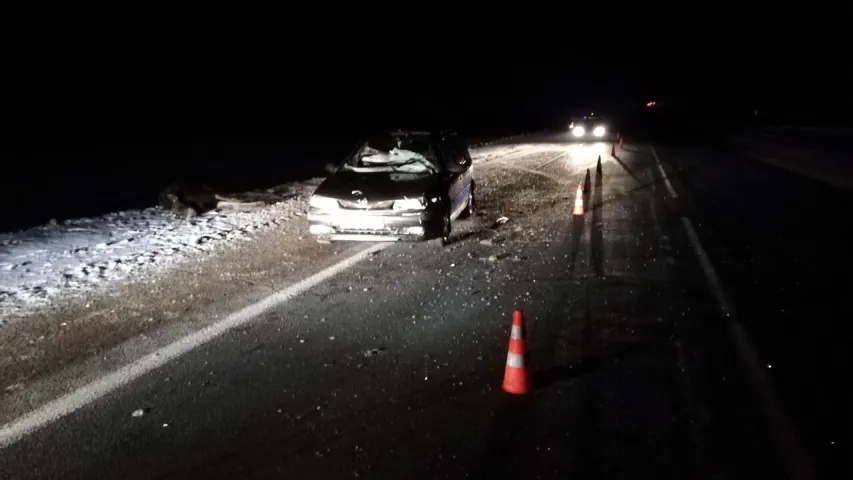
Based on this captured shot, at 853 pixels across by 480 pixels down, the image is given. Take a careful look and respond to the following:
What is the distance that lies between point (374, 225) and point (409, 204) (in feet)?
1.82

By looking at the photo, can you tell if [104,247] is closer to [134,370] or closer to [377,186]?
[377,186]

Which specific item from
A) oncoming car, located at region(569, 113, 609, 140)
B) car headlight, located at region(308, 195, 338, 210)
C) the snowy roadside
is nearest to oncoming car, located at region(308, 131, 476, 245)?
car headlight, located at region(308, 195, 338, 210)

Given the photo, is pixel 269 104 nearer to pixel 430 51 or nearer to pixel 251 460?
pixel 430 51

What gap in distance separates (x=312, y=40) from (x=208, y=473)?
70972mm

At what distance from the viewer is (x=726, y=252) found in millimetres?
9414

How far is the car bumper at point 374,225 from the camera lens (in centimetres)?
935

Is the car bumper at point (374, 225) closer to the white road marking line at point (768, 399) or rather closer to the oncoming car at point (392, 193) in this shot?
the oncoming car at point (392, 193)

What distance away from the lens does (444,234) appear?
9.95 m

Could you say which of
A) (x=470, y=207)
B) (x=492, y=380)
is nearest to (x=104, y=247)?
(x=470, y=207)

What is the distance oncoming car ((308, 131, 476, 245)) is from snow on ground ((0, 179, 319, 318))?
2.00 m

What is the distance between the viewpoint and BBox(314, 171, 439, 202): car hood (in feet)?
31.1

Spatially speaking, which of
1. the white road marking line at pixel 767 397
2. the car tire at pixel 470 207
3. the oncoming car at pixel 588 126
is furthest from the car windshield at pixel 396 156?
the oncoming car at pixel 588 126

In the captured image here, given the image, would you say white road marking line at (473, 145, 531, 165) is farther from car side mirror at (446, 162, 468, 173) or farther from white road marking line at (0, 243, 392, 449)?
Result: white road marking line at (0, 243, 392, 449)

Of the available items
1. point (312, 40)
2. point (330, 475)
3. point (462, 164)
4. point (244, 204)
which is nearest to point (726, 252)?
point (462, 164)
